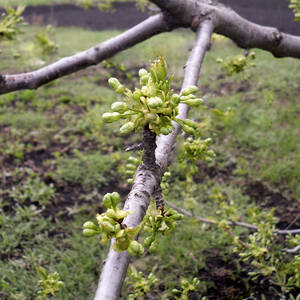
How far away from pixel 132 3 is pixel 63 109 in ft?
26.7

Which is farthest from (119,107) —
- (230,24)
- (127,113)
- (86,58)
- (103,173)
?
(103,173)

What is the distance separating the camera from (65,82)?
6676 millimetres

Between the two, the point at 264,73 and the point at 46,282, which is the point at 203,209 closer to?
the point at 46,282

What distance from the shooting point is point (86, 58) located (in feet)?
7.55

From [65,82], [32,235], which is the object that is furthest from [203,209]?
[65,82]

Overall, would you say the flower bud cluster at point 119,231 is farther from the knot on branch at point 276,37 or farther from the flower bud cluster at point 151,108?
the knot on branch at point 276,37

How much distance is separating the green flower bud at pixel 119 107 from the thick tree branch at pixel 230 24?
124 centimetres

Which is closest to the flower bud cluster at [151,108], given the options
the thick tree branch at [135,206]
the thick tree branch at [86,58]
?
the thick tree branch at [135,206]

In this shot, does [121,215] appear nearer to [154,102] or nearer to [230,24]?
[154,102]

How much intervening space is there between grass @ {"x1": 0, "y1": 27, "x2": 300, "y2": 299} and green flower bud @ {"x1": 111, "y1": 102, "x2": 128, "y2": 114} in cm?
97

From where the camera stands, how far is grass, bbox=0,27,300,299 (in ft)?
9.61

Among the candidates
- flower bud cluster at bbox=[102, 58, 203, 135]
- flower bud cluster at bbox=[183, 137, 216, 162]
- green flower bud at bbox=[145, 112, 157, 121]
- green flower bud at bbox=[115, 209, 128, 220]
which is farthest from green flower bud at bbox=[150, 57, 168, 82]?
flower bud cluster at bbox=[183, 137, 216, 162]

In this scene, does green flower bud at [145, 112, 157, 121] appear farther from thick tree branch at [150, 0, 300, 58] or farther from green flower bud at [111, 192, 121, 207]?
thick tree branch at [150, 0, 300, 58]

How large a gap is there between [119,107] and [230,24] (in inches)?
64.5
